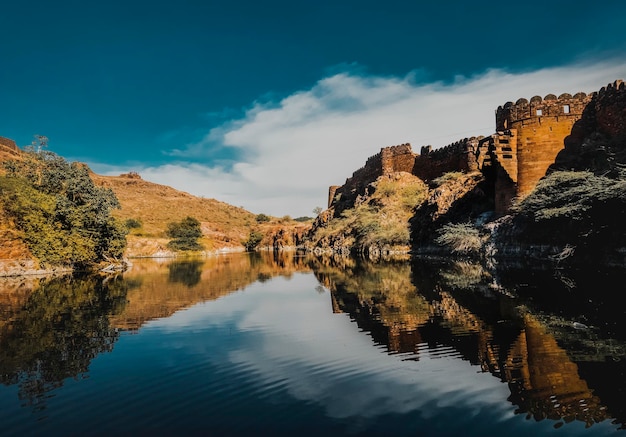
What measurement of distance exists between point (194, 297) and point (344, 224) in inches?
1598

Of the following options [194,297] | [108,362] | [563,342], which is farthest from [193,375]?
[194,297]

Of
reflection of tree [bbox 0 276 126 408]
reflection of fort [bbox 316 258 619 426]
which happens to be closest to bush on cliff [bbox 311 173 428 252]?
reflection of fort [bbox 316 258 619 426]

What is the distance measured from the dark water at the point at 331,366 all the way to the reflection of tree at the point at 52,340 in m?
0.05

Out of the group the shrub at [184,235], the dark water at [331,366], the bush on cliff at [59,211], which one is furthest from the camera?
the shrub at [184,235]

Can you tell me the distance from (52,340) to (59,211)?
26.0 metres

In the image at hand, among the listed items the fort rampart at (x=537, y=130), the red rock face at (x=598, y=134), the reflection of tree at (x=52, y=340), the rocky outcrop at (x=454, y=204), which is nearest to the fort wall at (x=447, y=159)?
the rocky outcrop at (x=454, y=204)

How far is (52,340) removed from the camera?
9688 millimetres

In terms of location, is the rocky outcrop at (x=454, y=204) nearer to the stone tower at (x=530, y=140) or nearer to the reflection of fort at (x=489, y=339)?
the stone tower at (x=530, y=140)

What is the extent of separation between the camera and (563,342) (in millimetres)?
7875

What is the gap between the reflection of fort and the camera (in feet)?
17.5

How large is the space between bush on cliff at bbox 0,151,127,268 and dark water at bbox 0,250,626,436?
57.8ft

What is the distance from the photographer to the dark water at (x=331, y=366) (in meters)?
5.04

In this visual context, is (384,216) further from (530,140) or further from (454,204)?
(530,140)

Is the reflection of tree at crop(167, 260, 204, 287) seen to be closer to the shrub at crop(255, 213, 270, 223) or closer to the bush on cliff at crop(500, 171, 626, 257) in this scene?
the bush on cliff at crop(500, 171, 626, 257)
